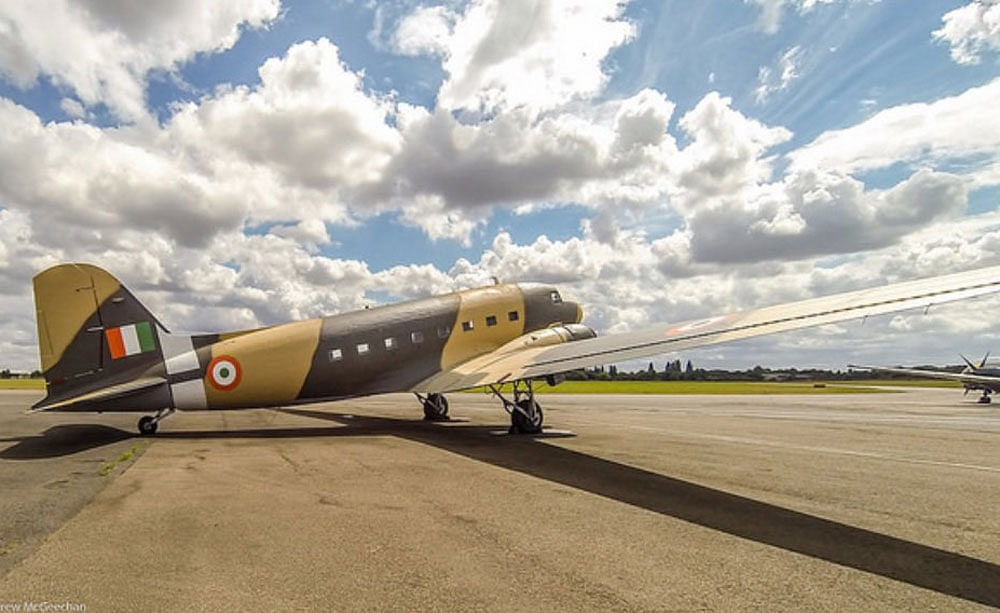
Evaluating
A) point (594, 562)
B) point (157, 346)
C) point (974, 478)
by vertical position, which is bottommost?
point (974, 478)

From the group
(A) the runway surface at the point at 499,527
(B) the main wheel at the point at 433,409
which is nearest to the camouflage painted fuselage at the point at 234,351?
(A) the runway surface at the point at 499,527

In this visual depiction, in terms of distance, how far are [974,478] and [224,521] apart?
14203 millimetres

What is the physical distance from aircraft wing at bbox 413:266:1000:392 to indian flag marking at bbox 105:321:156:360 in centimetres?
956

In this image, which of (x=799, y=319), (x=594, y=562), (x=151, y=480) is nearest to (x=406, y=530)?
(x=594, y=562)

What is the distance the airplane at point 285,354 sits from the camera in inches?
648

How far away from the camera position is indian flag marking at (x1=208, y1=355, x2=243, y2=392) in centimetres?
1789

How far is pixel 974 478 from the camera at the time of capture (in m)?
11.4

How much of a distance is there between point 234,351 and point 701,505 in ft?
50.2

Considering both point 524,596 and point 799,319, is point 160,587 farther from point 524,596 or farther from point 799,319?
point 799,319

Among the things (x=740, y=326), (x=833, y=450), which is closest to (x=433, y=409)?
(x=833, y=450)

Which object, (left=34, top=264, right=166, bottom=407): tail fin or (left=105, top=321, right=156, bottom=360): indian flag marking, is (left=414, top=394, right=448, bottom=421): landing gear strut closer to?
(left=34, top=264, right=166, bottom=407): tail fin

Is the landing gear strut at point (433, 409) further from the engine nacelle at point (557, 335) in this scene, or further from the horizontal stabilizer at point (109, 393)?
the horizontal stabilizer at point (109, 393)

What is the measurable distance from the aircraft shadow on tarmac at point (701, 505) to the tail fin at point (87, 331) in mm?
1963

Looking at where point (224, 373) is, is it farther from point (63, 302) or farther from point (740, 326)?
point (740, 326)
